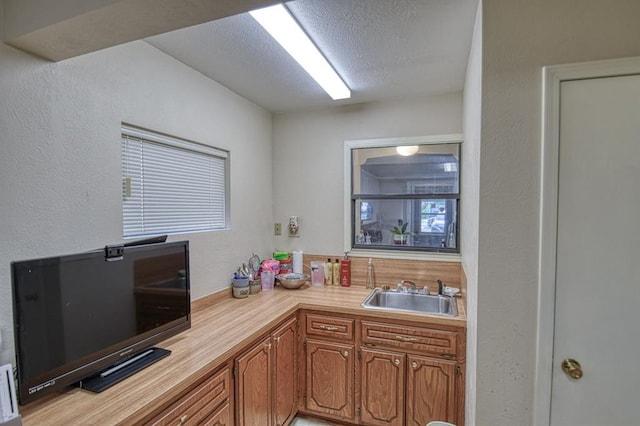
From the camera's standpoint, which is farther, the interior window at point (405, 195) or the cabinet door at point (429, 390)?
the interior window at point (405, 195)

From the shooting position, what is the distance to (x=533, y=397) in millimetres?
1304

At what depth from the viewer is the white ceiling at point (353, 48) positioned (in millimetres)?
1522

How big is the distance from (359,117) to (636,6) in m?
1.90

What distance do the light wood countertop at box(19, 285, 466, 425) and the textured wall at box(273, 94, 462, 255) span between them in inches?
22.5

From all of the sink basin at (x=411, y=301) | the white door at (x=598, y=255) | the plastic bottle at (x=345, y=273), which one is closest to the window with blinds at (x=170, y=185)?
the plastic bottle at (x=345, y=273)

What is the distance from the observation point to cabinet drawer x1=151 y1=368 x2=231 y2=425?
1.28 m

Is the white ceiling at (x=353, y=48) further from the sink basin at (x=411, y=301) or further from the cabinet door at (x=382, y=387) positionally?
the cabinet door at (x=382, y=387)

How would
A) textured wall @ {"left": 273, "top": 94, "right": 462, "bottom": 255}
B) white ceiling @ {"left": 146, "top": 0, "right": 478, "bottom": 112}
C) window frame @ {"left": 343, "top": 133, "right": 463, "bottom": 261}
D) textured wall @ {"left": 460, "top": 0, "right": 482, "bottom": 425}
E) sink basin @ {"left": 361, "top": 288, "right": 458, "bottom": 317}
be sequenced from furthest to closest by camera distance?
textured wall @ {"left": 273, "top": 94, "right": 462, "bottom": 255} → window frame @ {"left": 343, "top": 133, "right": 463, "bottom": 261} → sink basin @ {"left": 361, "top": 288, "right": 458, "bottom": 317} → white ceiling @ {"left": 146, "top": 0, "right": 478, "bottom": 112} → textured wall @ {"left": 460, "top": 0, "right": 482, "bottom": 425}

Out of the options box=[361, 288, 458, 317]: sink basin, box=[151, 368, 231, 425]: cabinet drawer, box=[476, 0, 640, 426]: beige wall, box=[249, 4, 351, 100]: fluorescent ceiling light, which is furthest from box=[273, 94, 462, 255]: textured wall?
box=[151, 368, 231, 425]: cabinet drawer

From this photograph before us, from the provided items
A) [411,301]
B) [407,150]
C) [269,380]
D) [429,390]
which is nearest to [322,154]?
[407,150]

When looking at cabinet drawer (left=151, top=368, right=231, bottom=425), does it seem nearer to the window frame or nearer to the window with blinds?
the window with blinds

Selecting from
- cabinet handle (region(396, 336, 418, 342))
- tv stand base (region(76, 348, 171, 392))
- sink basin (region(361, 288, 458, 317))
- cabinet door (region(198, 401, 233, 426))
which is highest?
tv stand base (region(76, 348, 171, 392))

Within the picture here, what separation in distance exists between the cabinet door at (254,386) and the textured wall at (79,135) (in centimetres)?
64

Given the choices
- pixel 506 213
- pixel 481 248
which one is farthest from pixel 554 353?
pixel 506 213
